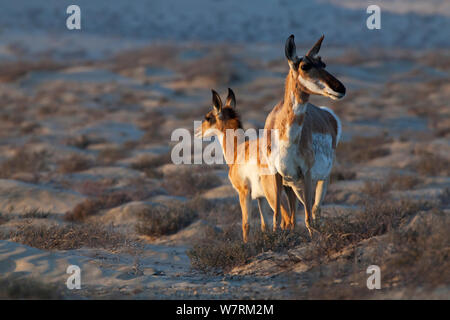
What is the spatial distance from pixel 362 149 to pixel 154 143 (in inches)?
265

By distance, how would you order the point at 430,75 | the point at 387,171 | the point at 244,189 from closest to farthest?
the point at 244,189 → the point at 387,171 → the point at 430,75

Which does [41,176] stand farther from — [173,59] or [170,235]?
[173,59]

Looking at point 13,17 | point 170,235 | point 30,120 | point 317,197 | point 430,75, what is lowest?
point 170,235

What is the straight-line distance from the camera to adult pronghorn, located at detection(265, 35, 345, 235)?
586 centimetres

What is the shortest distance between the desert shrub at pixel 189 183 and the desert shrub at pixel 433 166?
4966mm

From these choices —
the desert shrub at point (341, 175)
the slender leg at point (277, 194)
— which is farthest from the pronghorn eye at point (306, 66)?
the desert shrub at point (341, 175)

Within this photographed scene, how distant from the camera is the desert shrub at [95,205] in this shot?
32.3ft

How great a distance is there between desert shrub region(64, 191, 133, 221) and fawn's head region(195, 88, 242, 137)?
119 inches

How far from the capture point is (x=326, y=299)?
14.8ft

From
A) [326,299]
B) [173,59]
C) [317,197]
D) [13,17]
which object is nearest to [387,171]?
[317,197]

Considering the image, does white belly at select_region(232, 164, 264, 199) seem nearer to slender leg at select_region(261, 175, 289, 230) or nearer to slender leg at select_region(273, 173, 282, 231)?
slender leg at select_region(261, 175, 289, 230)

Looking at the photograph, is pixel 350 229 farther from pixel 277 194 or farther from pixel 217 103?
pixel 217 103

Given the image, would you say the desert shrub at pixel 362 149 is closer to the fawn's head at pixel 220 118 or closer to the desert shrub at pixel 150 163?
the desert shrub at pixel 150 163

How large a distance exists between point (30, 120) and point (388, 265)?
19900mm
